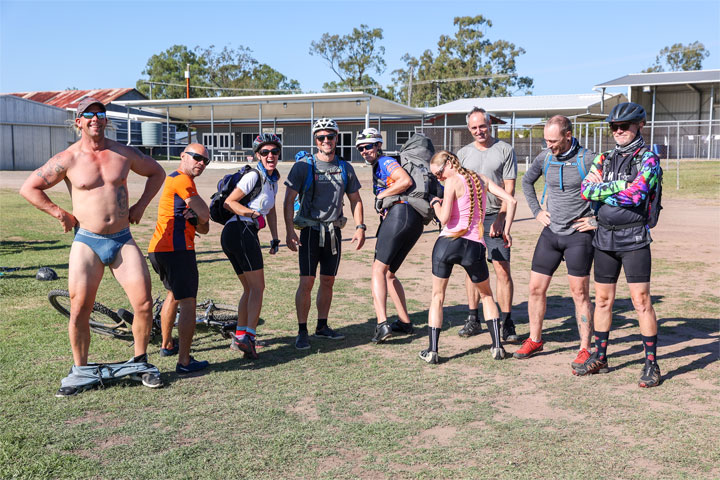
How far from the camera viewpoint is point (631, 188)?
493cm

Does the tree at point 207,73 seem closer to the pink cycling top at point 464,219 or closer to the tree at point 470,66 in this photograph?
the tree at point 470,66

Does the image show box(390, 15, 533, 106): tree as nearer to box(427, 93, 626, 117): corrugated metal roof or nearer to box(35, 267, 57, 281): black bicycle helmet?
box(427, 93, 626, 117): corrugated metal roof

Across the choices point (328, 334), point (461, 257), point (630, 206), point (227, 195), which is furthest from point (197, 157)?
point (630, 206)

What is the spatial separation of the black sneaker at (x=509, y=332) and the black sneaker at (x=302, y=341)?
190 cm

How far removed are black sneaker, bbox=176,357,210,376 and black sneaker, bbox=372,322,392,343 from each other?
161 centimetres

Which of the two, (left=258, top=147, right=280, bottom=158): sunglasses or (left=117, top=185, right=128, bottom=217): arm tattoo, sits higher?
(left=258, top=147, right=280, bottom=158): sunglasses

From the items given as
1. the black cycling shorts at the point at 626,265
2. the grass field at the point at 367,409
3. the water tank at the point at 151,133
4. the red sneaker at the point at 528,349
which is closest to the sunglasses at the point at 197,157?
the grass field at the point at 367,409

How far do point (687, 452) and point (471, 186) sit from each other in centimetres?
265

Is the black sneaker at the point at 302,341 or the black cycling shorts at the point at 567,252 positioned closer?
the black cycling shorts at the point at 567,252

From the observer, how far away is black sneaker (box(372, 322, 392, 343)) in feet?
20.5

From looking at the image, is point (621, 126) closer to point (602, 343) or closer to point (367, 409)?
point (602, 343)

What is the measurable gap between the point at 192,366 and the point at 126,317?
3.38ft

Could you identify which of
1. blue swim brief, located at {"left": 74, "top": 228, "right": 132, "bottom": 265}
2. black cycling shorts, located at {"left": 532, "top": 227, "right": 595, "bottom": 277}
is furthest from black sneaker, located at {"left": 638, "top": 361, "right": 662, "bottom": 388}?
blue swim brief, located at {"left": 74, "top": 228, "right": 132, "bottom": 265}

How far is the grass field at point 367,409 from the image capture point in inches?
147
